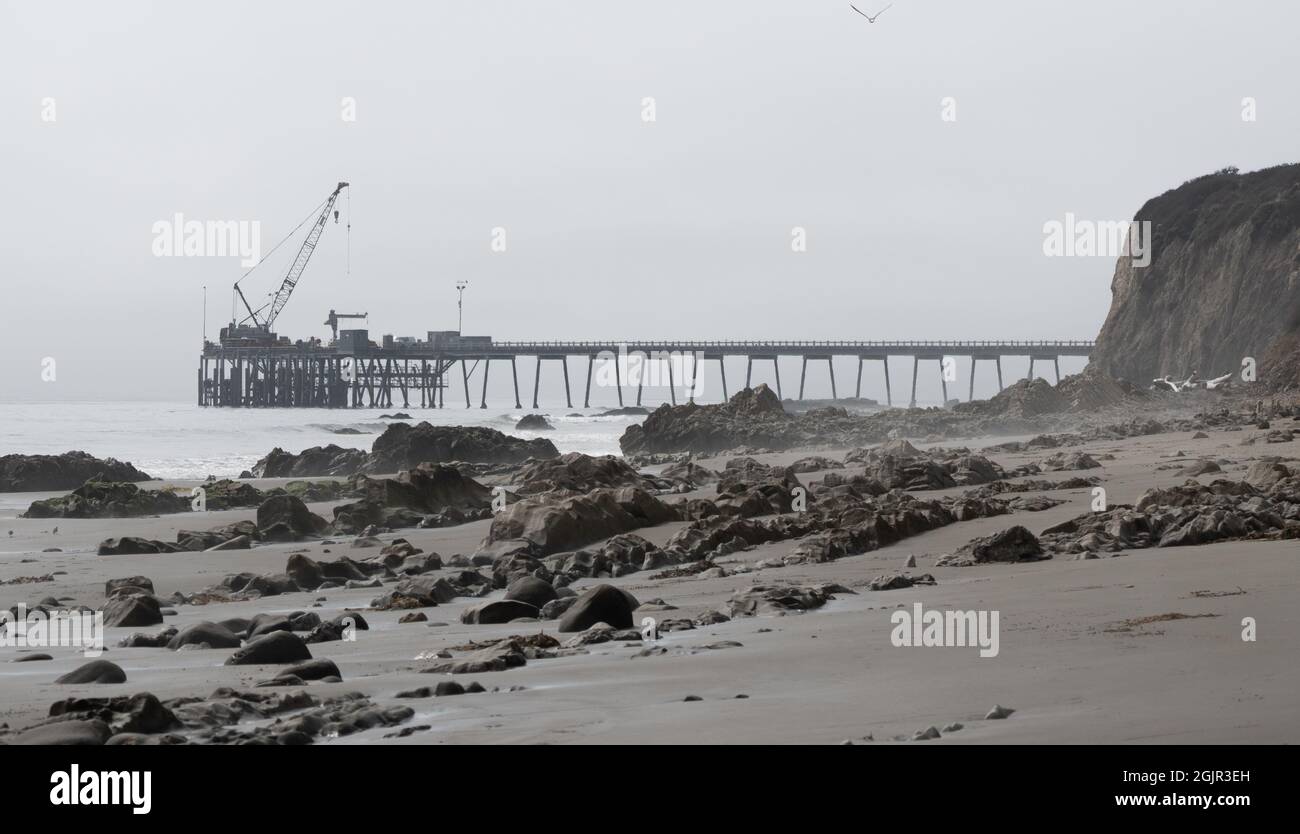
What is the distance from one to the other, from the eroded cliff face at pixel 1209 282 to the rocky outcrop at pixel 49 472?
43.2m

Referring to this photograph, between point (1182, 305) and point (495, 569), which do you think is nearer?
point (495, 569)

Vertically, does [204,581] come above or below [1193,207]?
below

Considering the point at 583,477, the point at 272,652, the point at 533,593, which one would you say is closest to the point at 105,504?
the point at 583,477

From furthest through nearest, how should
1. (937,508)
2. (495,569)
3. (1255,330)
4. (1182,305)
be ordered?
(1182,305) → (1255,330) → (937,508) → (495,569)

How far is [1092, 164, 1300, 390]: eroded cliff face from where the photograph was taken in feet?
195

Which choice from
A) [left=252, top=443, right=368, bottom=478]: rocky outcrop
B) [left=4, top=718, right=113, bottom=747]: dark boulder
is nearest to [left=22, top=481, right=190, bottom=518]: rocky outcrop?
[left=252, top=443, right=368, bottom=478]: rocky outcrop

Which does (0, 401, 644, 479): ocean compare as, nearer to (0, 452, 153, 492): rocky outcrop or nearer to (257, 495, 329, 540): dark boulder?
(0, 452, 153, 492): rocky outcrop

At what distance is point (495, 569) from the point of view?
1202 centimetres

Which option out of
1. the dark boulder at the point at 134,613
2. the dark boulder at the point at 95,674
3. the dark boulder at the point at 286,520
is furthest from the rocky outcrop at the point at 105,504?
the dark boulder at the point at 95,674

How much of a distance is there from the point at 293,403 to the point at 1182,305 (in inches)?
3337

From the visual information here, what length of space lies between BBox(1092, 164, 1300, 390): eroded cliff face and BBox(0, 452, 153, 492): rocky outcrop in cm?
4316
